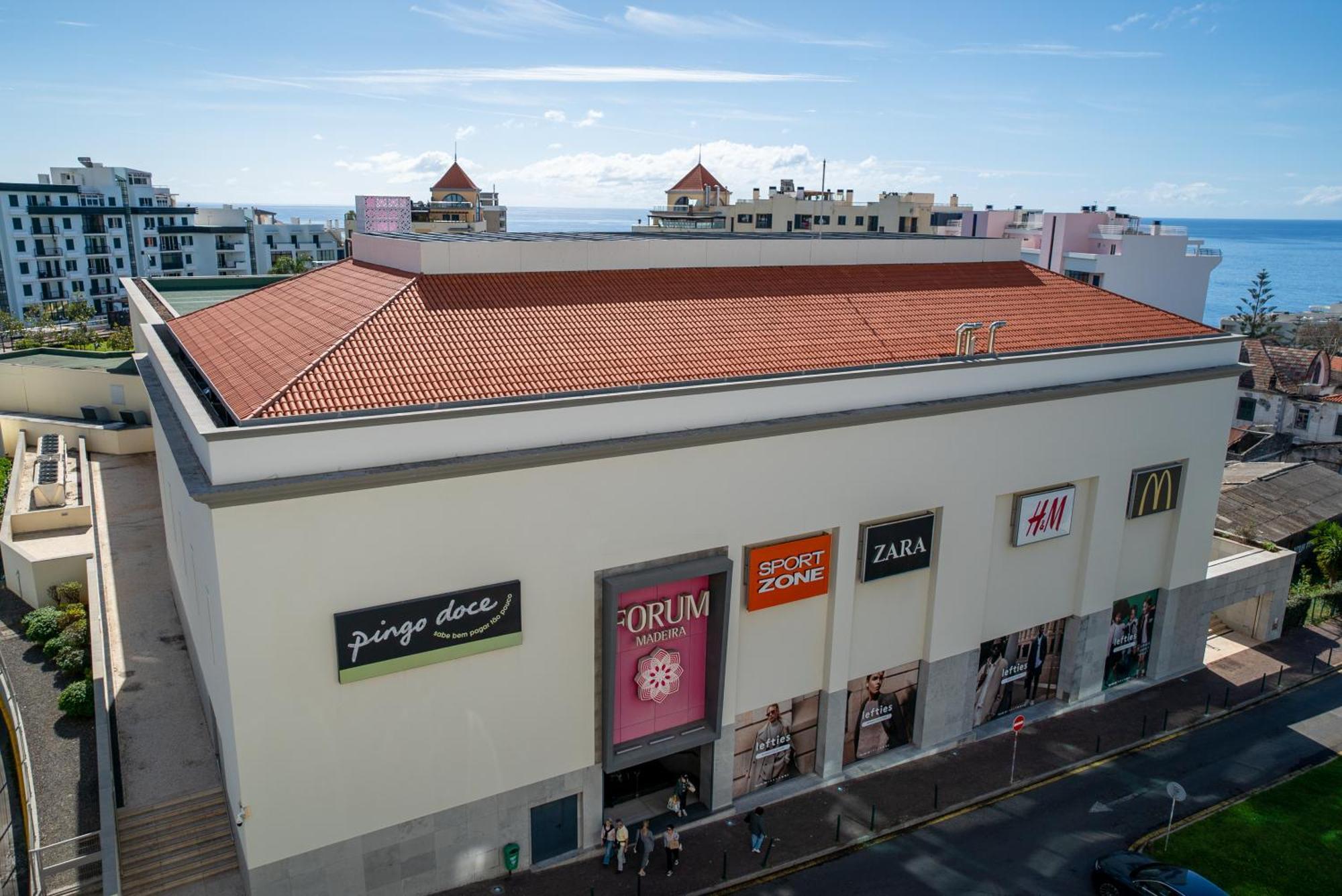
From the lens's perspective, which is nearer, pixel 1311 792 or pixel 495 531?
pixel 495 531

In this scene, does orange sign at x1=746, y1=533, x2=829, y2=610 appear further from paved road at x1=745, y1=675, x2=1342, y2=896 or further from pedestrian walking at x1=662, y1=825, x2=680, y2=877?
paved road at x1=745, y1=675, x2=1342, y2=896

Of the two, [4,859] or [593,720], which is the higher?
[593,720]

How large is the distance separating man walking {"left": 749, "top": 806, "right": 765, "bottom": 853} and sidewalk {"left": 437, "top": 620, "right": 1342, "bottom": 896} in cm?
22

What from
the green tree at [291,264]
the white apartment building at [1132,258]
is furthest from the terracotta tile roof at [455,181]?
the white apartment building at [1132,258]

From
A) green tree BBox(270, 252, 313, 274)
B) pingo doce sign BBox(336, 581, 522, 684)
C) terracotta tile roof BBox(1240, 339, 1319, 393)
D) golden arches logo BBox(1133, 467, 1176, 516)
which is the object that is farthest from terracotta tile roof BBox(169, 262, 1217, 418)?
green tree BBox(270, 252, 313, 274)

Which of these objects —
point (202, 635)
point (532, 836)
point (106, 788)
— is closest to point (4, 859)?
point (106, 788)

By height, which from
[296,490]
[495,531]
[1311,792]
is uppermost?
[296,490]

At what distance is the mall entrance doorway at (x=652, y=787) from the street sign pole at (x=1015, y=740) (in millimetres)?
9416

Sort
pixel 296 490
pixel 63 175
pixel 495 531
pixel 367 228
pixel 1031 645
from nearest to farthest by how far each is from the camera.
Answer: pixel 296 490
pixel 495 531
pixel 1031 645
pixel 367 228
pixel 63 175

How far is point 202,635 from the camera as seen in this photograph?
24359 millimetres

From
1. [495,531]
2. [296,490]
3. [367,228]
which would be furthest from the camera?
[367,228]

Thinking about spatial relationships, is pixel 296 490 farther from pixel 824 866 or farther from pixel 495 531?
pixel 824 866

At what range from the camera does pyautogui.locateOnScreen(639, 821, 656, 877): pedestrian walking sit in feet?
79.6

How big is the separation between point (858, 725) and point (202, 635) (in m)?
19.2
